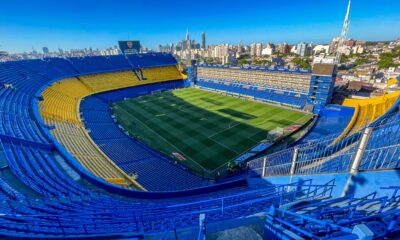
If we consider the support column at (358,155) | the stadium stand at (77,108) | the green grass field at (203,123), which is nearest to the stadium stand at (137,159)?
the green grass field at (203,123)

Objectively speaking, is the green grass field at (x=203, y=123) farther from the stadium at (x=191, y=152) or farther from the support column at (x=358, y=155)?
the support column at (x=358, y=155)

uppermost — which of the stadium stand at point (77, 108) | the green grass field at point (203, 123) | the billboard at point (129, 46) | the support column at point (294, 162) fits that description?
the billboard at point (129, 46)

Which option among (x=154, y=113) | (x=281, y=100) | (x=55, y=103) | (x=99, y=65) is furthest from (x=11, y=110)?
(x=281, y=100)

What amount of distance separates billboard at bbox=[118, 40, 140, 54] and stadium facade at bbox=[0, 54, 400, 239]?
17298mm

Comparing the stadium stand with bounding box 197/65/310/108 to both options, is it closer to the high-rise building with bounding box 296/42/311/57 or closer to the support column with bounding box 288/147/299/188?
the support column with bounding box 288/147/299/188

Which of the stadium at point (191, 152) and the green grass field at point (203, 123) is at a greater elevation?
the stadium at point (191, 152)

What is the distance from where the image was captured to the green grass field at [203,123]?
24.6 meters

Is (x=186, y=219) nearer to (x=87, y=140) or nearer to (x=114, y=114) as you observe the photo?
(x=87, y=140)

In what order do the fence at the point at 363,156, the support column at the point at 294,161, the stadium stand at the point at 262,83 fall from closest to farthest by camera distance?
1. the fence at the point at 363,156
2. the support column at the point at 294,161
3. the stadium stand at the point at 262,83

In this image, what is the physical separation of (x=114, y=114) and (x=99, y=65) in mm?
24510

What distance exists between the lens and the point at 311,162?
9.46 meters

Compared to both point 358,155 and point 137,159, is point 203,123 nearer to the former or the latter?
point 137,159

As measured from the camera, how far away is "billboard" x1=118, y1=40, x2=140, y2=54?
211ft

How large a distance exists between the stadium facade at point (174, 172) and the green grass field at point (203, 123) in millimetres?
2348
